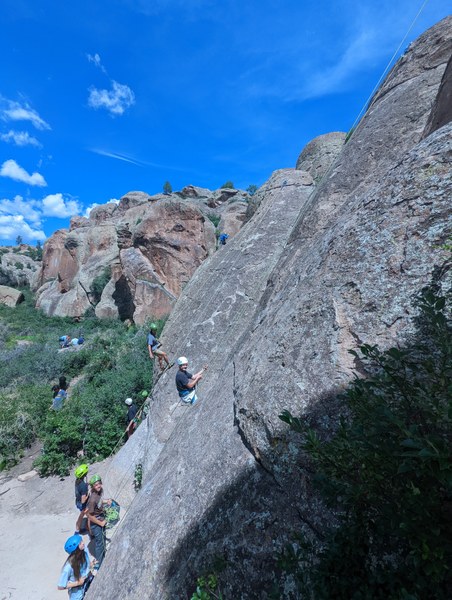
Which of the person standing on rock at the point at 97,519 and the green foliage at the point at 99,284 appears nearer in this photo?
the person standing on rock at the point at 97,519

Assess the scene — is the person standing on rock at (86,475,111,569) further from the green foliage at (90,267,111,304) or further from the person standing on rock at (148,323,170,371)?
the green foliage at (90,267,111,304)

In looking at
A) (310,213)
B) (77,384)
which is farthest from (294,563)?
(77,384)

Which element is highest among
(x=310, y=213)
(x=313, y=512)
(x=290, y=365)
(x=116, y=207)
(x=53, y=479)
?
(x=116, y=207)

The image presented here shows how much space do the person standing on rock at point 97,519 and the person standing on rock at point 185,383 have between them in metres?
2.04

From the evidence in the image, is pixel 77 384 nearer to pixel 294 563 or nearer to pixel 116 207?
pixel 294 563

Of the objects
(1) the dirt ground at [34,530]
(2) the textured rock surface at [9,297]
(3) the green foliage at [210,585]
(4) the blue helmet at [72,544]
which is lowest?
(1) the dirt ground at [34,530]

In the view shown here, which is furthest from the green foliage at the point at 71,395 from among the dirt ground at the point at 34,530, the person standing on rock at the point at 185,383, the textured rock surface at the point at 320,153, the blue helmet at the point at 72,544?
the textured rock surface at the point at 320,153

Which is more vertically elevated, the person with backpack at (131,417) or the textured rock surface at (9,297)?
the textured rock surface at (9,297)

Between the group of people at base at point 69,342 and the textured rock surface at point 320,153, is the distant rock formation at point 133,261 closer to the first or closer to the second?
the group of people at base at point 69,342

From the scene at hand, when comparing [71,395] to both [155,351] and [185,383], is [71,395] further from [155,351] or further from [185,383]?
[185,383]

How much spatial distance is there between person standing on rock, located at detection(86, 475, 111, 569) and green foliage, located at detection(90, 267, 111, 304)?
20.0 metres

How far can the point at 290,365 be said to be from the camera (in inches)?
111

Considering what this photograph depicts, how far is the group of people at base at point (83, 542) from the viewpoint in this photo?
4246mm

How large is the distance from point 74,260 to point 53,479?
78.4 ft
